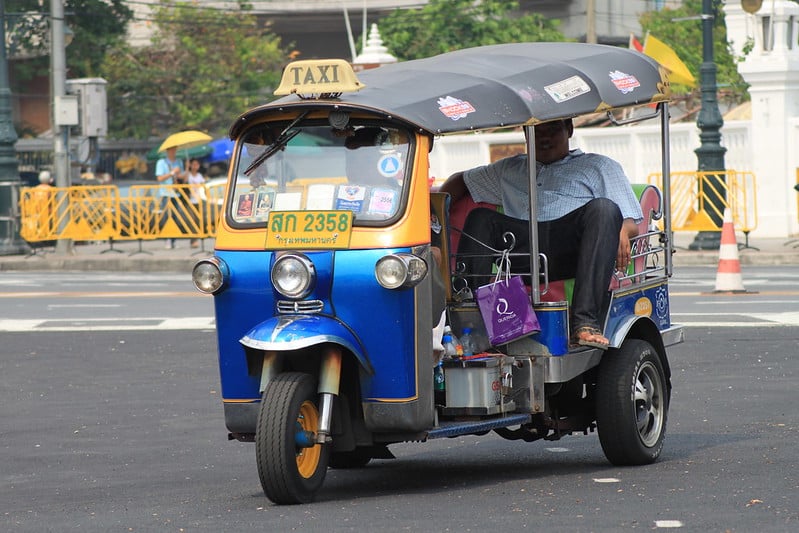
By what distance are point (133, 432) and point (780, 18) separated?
19.9 metres

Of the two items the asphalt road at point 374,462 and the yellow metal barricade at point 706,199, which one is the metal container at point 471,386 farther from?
the yellow metal barricade at point 706,199

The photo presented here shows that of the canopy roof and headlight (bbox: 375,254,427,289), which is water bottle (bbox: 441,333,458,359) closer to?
headlight (bbox: 375,254,427,289)

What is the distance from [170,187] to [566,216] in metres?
19.0

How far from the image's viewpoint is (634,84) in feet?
28.5

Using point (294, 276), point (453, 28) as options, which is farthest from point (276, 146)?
point (453, 28)

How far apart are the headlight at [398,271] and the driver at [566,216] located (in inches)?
40.3

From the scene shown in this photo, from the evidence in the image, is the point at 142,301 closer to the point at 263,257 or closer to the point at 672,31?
the point at 263,257

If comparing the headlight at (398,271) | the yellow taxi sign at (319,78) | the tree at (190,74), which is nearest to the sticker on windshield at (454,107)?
the yellow taxi sign at (319,78)

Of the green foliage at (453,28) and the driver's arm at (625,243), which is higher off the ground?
the green foliage at (453,28)

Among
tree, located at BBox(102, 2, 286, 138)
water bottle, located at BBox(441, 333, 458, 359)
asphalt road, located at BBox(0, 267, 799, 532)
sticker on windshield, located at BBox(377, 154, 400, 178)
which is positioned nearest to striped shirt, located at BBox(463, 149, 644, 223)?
water bottle, located at BBox(441, 333, 458, 359)

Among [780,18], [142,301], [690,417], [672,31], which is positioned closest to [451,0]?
[672,31]

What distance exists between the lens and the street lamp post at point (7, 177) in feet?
89.9

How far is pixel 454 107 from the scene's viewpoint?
7500 millimetres

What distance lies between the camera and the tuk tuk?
7.15 metres
